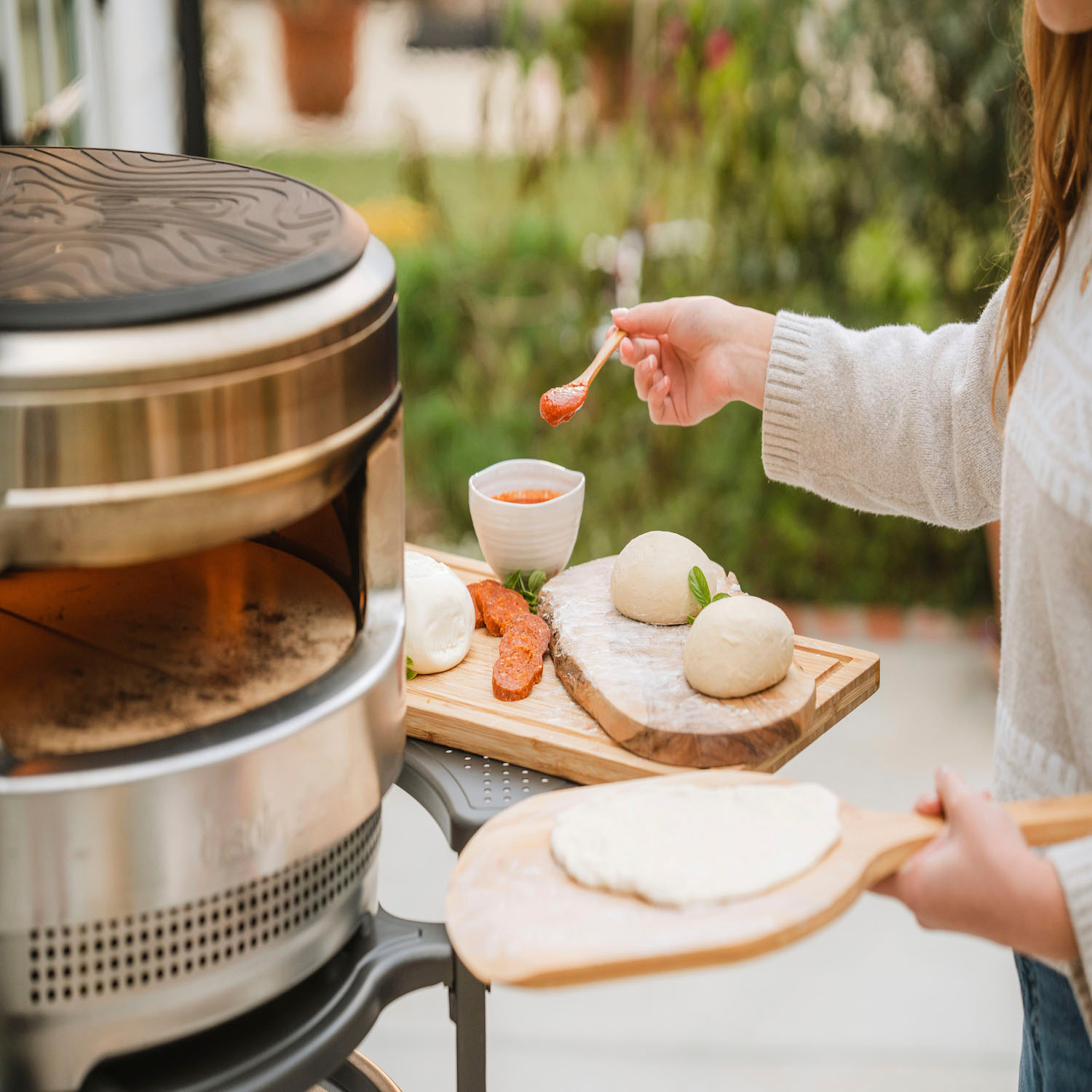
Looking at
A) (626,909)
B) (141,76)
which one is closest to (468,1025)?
(626,909)

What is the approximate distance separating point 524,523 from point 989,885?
0.72 meters

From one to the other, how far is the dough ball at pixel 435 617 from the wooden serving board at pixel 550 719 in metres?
0.02

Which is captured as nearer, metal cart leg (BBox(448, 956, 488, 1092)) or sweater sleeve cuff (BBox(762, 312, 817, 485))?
metal cart leg (BBox(448, 956, 488, 1092))

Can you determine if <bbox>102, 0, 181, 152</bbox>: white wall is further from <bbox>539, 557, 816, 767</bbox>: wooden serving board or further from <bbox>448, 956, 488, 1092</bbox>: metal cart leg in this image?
<bbox>448, 956, 488, 1092</bbox>: metal cart leg

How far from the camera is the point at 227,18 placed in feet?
9.63

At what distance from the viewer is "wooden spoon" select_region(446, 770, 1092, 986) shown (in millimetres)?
779

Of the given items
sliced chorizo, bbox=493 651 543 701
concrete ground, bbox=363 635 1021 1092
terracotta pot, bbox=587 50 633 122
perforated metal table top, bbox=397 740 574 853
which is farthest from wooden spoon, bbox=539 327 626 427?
terracotta pot, bbox=587 50 633 122

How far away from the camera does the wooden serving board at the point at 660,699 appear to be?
1092 mm

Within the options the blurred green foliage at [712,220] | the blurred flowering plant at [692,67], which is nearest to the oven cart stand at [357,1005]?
the blurred green foliage at [712,220]

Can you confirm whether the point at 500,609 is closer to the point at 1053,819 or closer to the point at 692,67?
the point at 1053,819

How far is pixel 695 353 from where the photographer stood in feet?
4.48

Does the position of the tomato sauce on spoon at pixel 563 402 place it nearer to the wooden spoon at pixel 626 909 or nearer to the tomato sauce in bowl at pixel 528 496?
the tomato sauce in bowl at pixel 528 496

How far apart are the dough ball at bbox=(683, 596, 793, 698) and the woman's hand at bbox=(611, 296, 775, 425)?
25cm

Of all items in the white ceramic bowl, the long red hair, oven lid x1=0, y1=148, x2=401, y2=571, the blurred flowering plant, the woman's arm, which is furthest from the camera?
the blurred flowering plant
